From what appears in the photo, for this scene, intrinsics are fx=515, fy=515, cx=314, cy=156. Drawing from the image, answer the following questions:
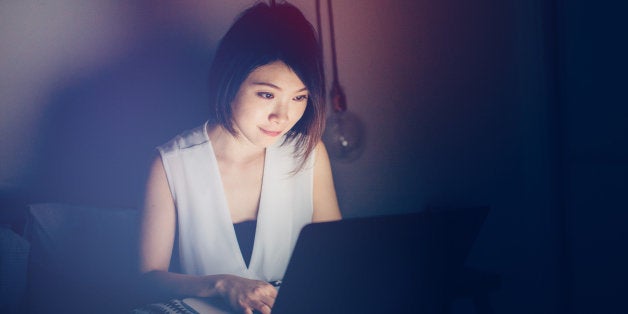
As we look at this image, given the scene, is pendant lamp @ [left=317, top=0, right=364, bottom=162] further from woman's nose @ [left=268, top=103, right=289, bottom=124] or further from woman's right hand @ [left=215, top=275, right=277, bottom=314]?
woman's right hand @ [left=215, top=275, right=277, bottom=314]

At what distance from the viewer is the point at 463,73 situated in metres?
1.60

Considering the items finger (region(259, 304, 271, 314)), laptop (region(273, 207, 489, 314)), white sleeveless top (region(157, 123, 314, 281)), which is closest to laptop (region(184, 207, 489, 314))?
laptop (region(273, 207, 489, 314))

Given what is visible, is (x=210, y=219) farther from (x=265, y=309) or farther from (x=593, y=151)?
(x=593, y=151)

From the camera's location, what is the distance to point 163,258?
125 centimetres

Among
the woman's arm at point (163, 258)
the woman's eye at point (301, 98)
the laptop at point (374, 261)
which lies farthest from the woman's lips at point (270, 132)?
the laptop at point (374, 261)

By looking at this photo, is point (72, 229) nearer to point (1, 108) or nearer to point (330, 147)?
point (1, 108)

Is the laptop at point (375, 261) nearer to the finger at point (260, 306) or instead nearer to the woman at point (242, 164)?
the finger at point (260, 306)

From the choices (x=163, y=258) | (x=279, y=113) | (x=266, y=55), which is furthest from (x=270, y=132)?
(x=163, y=258)

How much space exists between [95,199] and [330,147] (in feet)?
2.16

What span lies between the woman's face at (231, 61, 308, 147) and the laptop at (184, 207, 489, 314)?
59cm

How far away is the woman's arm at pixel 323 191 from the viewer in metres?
1.48

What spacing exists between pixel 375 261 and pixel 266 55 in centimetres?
66

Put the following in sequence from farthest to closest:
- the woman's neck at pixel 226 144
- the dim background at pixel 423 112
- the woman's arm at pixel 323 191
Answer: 1. the woman's arm at pixel 323 191
2. the woman's neck at pixel 226 144
3. the dim background at pixel 423 112

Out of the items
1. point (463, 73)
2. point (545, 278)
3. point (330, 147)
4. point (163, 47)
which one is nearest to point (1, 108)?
point (163, 47)
